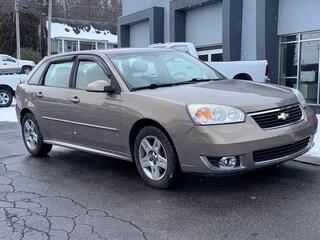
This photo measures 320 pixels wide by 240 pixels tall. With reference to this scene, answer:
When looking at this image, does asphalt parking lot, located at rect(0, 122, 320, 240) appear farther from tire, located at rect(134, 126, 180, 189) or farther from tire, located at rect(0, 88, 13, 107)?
tire, located at rect(0, 88, 13, 107)

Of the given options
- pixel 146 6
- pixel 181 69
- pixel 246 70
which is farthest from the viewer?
pixel 146 6

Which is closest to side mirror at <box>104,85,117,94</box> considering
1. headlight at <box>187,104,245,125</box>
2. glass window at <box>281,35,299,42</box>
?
headlight at <box>187,104,245,125</box>

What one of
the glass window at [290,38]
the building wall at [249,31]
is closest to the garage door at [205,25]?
the building wall at [249,31]

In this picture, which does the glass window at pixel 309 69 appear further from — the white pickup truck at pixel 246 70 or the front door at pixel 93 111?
the front door at pixel 93 111

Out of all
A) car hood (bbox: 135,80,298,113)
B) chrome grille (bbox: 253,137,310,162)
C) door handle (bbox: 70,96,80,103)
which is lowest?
chrome grille (bbox: 253,137,310,162)

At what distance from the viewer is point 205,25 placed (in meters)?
20.9

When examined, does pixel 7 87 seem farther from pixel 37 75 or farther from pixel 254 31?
pixel 37 75

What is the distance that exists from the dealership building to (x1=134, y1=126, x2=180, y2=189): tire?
10624mm

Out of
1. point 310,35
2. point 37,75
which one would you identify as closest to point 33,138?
point 37,75

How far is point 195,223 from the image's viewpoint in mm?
4496

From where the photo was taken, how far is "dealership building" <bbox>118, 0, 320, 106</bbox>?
15.8 meters

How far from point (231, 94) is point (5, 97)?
15094mm

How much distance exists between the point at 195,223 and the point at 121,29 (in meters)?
24.1

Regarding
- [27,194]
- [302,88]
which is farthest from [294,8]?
[27,194]
